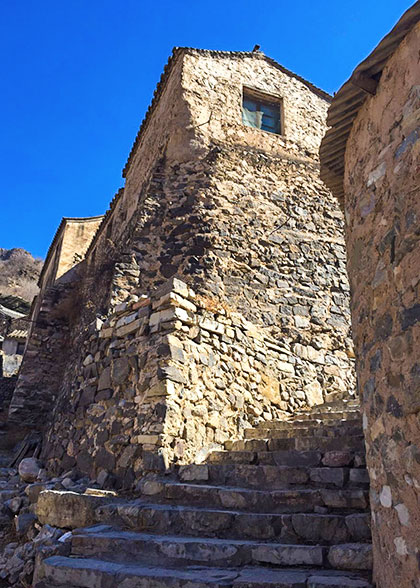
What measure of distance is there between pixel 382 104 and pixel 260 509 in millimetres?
3023

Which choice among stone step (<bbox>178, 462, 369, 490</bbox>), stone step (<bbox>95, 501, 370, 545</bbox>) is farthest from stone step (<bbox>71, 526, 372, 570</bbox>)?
stone step (<bbox>178, 462, 369, 490</bbox>)

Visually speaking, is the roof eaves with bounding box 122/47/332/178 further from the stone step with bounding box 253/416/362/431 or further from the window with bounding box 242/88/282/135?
the stone step with bounding box 253/416/362/431

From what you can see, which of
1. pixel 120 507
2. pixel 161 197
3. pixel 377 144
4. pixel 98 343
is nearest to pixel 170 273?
pixel 161 197

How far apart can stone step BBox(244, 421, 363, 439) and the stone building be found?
64.0 inches

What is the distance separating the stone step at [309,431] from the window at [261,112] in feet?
22.6

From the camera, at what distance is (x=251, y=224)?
8742 mm

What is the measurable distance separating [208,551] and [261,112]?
9297mm

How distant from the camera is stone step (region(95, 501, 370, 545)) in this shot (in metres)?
3.11

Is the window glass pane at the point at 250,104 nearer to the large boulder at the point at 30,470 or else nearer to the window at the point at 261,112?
the window at the point at 261,112

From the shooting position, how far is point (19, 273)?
36.2 meters

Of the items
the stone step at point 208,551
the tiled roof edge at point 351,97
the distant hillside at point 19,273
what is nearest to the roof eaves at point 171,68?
the tiled roof edge at point 351,97

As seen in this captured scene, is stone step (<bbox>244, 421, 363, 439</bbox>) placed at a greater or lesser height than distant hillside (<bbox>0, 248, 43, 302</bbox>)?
lesser

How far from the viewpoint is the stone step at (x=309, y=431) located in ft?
14.4

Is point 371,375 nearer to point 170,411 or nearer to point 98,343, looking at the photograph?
point 170,411
